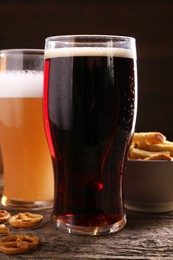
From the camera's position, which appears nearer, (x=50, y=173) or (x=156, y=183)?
(x=156, y=183)

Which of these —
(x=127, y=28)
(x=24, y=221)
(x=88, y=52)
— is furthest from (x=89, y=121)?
(x=127, y=28)

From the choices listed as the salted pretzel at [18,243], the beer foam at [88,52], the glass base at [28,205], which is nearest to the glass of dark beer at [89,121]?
the beer foam at [88,52]

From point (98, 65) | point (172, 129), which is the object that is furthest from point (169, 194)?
point (172, 129)

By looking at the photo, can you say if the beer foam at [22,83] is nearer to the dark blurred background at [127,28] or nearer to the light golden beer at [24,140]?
the light golden beer at [24,140]

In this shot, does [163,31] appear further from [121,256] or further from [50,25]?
[121,256]

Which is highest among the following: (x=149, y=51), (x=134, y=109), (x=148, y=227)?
(x=149, y=51)

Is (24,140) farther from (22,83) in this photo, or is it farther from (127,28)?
(127,28)
